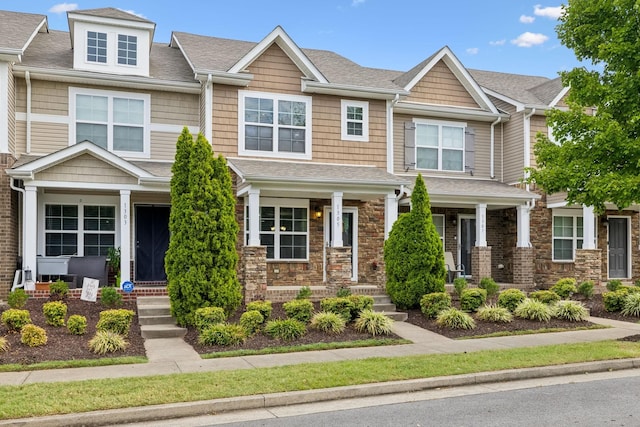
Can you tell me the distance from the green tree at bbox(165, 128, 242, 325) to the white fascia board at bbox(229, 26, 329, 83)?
177 inches

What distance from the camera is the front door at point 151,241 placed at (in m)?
16.0

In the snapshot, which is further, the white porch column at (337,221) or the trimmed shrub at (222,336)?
the white porch column at (337,221)

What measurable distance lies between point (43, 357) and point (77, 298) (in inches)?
180

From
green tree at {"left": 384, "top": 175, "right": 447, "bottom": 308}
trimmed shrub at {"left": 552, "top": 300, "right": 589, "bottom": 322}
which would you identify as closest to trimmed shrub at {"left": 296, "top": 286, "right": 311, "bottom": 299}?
green tree at {"left": 384, "top": 175, "right": 447, "bottom": 308}

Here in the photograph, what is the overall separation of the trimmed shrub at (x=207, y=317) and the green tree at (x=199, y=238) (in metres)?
0.48

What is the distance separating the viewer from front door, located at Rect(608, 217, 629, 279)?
19.9 meters

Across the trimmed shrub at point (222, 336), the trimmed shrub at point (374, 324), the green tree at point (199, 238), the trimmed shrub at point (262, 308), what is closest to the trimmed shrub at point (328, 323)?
the trimmed shrub at point (374, 324)

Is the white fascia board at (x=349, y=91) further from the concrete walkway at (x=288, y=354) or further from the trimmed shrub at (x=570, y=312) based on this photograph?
the trimmed shrub at (x=570, y=312)

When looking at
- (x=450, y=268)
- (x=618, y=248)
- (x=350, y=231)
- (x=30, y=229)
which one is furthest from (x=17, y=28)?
(x=618, y=248)

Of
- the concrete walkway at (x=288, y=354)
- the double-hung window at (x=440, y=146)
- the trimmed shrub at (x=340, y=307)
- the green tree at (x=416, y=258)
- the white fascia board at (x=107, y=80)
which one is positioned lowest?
the concrete walkway at (x=288, y=354)

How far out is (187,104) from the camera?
16078 millimetres

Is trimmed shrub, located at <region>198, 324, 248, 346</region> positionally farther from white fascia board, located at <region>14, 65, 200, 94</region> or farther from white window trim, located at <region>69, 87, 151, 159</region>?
white fascia board, located at <region>14, 65, 200, 94</region>

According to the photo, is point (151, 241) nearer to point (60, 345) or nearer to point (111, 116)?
point (111, 116)

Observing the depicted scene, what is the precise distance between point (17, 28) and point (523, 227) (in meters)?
15.3
